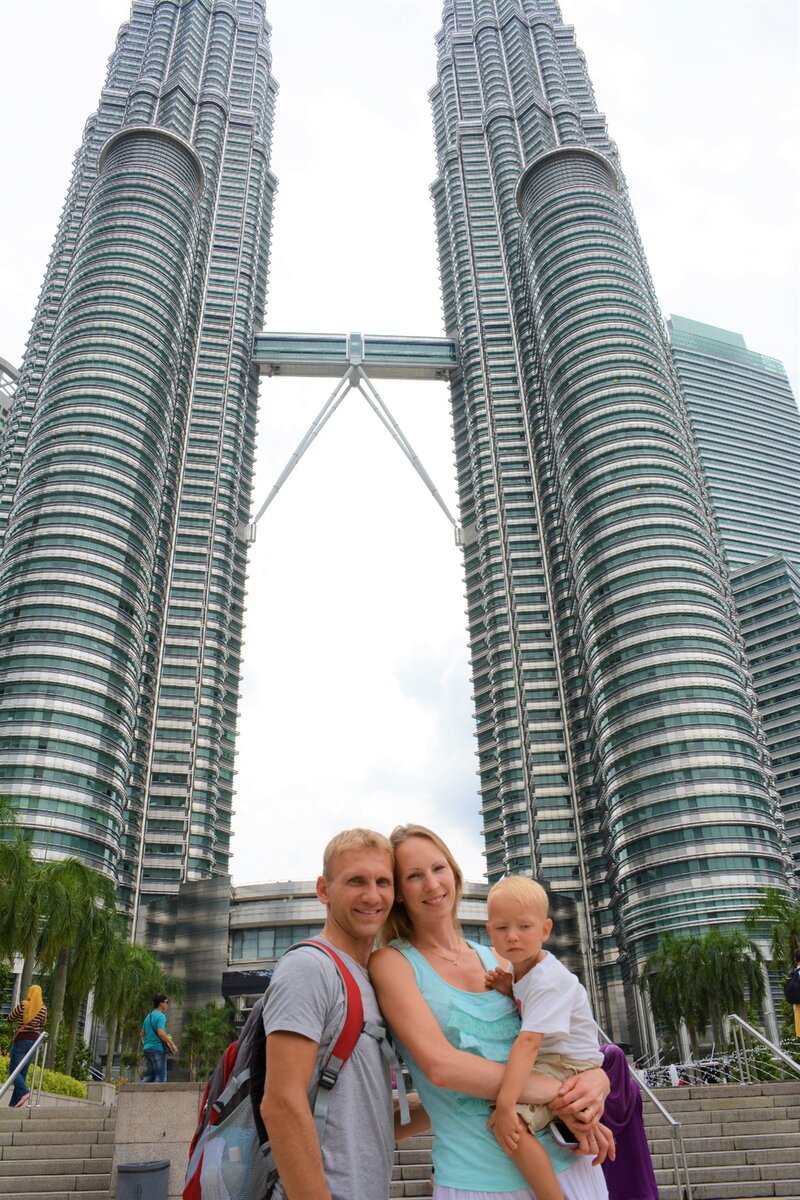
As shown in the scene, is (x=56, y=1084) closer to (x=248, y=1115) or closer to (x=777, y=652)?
(x=248, y=1115)

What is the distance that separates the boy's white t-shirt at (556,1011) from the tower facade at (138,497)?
7792 cm

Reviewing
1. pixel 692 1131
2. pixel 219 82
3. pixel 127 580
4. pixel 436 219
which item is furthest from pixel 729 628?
pixel 219 82

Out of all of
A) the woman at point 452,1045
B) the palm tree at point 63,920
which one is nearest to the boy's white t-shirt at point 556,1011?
the woman at point 452,1045

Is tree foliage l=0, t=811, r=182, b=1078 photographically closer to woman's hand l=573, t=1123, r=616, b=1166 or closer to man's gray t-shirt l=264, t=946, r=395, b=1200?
man's gray t-shirt l=264, t=946, r=395, b=1200

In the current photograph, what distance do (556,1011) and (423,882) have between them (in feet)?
2.41

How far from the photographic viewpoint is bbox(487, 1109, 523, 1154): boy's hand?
3213 mm

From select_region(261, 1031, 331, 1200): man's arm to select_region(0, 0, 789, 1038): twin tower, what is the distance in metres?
76.1

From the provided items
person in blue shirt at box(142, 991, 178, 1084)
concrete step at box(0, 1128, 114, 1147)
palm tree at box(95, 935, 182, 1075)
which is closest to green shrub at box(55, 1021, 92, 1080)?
palm tree at box(95, 935, 182, 1075)

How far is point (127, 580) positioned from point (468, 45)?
433ft

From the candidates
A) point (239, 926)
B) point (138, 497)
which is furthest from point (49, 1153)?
point (138, 497)

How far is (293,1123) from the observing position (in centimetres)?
294

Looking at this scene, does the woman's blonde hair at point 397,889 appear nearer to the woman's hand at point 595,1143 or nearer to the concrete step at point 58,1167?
the woman's hand at point 595,1143

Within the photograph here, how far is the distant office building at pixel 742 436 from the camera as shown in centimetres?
15750

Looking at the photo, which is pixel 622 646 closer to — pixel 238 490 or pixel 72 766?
pixel 72 766
